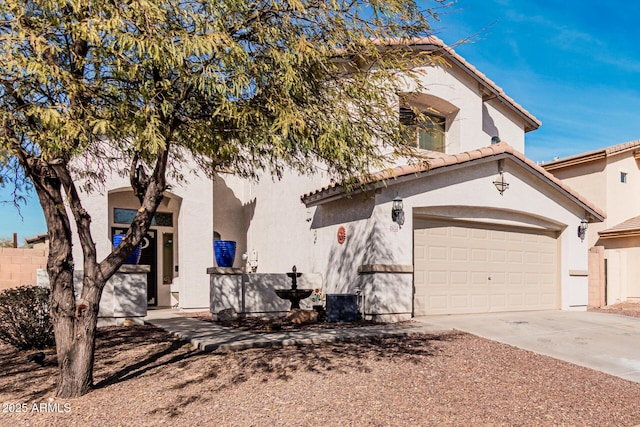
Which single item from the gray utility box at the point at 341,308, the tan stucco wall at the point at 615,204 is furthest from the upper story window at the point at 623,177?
the gray utility box at the point at 341,308

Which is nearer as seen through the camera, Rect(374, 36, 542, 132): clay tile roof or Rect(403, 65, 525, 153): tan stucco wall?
Rect(374, 36, 542, 132): clay tile roof

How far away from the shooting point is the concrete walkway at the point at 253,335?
827 cm

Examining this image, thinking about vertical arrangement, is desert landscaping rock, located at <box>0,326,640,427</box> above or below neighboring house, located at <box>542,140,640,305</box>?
below

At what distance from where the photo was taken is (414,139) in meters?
7.77

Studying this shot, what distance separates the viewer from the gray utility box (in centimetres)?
1137

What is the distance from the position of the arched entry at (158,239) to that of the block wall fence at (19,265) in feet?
6.92

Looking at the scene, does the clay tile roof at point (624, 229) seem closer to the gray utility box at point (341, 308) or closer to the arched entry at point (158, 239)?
the gray utility box at point (341, 308)

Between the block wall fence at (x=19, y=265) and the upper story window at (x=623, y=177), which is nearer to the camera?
the block wall fence at (x=19, y=265)

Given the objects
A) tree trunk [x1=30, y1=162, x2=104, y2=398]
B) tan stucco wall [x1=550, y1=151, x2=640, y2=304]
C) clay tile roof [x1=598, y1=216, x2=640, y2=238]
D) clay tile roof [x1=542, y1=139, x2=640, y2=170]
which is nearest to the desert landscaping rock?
tree trunk [x1=30, y1=162, x2=104, y2=398]

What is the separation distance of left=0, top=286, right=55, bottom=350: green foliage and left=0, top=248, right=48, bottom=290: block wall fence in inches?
219

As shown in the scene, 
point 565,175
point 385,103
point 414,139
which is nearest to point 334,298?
point 414,139

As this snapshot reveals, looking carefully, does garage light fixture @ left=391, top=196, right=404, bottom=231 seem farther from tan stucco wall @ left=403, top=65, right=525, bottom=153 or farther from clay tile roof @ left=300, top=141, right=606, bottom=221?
tan stucco wall @ left=403, top=65, right=525, bottom=153

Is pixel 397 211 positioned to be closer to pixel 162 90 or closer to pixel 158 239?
pixel 162 90

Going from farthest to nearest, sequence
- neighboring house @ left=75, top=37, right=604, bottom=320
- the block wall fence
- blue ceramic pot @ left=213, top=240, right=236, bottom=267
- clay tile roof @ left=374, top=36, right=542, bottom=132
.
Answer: clay tile roof @ left=374, top=36, right=542, bottom=132 < the block wall fence < blue ceramic pot @ left=213, top=240, right=236, bottom=267 < neighboring house @ left=75, top=37, right=604, bottom=320
